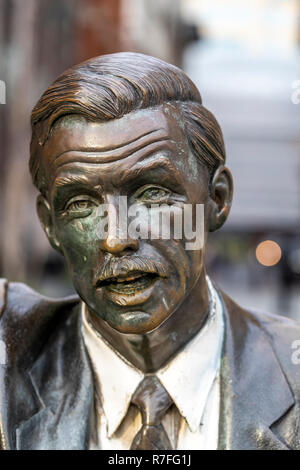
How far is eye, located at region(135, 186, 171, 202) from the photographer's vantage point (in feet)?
6.28

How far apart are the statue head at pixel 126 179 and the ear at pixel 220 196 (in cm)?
11

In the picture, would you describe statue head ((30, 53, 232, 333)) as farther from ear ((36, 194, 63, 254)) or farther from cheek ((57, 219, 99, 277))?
ear ((36, 194, 63, 254))

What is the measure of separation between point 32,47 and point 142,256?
8.42 metres

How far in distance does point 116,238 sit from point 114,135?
28 cm

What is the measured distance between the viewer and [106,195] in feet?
6.21

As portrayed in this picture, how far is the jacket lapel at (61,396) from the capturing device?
2033mm

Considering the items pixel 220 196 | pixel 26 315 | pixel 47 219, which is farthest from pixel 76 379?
pixel 220 196

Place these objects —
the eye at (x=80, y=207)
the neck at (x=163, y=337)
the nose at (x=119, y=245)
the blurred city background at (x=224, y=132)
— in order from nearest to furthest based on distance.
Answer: the nose at (x=119, y=245) → the eye at (x=80, y=207) → the neck at (x=163, y=337) → the blurred city background at (x=224, y=132)

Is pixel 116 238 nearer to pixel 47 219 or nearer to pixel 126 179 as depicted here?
pixel 126 179

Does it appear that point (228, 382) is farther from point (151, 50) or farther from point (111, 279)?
point (151, 50)

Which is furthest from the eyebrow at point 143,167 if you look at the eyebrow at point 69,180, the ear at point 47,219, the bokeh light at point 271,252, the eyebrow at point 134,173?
Answer: the bokeh light at point 271,252

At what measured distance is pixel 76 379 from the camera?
2.14m

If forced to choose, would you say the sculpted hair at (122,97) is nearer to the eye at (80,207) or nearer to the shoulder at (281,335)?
the eye at (80,207)

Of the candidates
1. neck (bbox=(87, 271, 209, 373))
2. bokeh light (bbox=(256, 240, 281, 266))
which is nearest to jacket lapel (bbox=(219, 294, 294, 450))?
neck (bbox=(87, 271, 209, 373))
